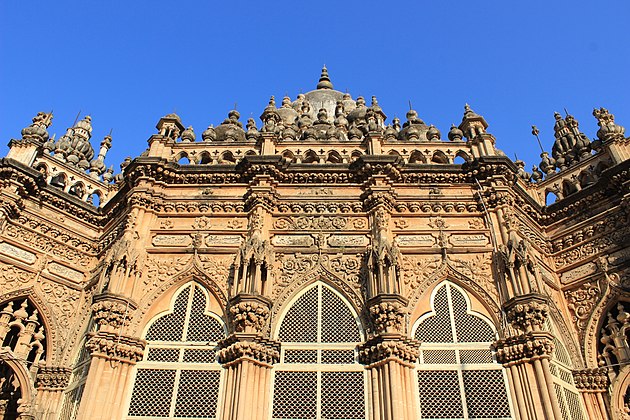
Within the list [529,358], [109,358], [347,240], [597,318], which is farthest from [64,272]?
[597,318]

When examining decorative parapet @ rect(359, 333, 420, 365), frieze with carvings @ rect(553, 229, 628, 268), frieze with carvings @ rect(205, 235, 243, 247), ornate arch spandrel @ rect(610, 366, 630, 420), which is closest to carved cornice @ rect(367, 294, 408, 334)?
decorative parapet @ rect(359, 333, 420, 365)

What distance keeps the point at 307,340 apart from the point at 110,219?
797cm

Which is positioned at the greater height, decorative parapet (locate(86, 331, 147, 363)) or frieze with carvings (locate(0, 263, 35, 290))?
frieze with carvings (locate(0, 263, 35, 290))

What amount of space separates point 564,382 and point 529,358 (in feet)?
6.04

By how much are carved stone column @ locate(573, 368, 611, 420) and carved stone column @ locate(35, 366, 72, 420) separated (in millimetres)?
13509

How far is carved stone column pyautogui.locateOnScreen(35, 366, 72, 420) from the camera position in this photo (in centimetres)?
1348

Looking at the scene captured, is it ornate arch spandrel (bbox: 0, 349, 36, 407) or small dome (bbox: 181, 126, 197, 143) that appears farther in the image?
small dome (bbox: 181, 126, 197, 143)

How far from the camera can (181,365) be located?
1274 centimetres

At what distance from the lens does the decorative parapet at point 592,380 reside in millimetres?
13594

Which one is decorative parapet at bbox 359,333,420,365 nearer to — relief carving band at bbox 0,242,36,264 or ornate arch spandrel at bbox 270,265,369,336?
ornate arch spandrel at bbox 270,265,369,336

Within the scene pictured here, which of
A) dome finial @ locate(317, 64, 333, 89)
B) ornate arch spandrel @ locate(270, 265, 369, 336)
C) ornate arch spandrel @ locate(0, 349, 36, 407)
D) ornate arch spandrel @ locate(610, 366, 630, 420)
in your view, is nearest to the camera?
ornate arch spandrel @ locate(610, 366, 630, 420)

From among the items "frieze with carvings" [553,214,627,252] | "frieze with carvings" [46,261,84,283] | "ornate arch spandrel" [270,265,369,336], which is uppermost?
"frieze with carvings" [553,214,627,252]

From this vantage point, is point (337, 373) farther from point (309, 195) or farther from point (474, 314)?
point (309, 195)

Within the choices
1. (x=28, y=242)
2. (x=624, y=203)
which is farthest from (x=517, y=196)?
(x=28, y=242)
